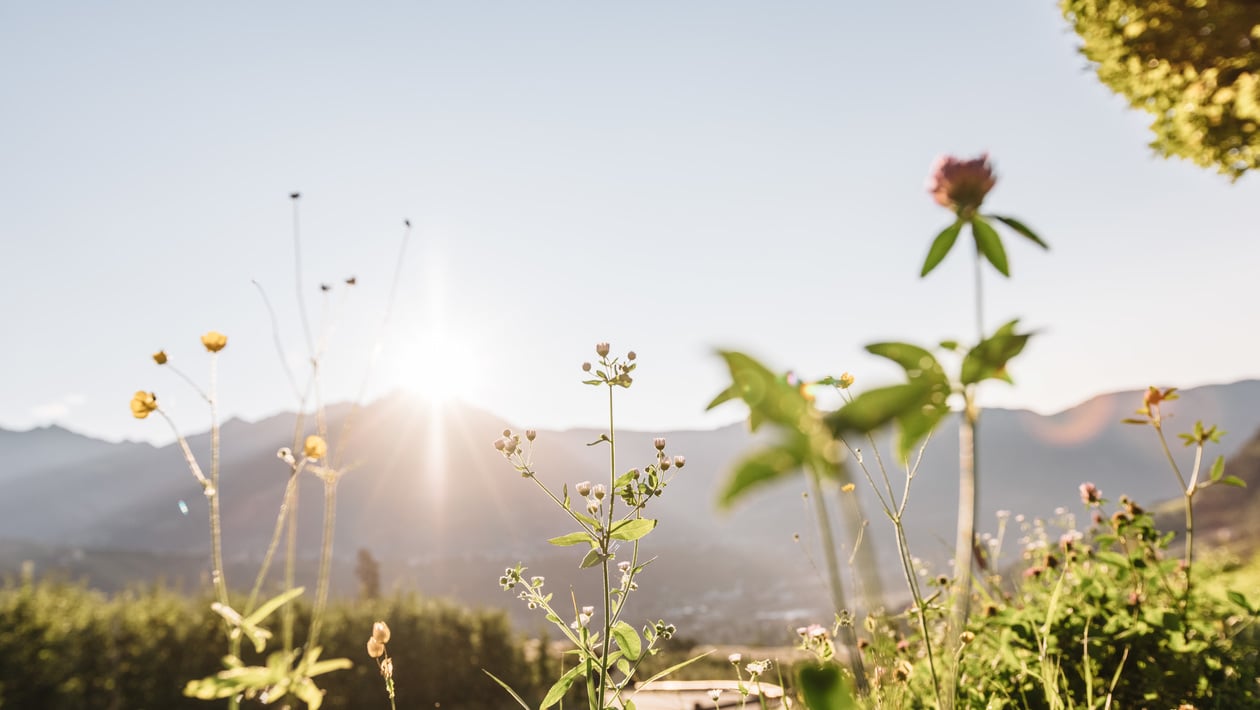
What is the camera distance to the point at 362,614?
7855 millimetres

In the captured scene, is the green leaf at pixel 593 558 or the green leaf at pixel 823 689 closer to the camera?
the green leaf at pixel 823 689

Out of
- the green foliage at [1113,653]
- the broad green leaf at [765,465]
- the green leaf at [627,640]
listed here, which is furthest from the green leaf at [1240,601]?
the broad green leaf at [765,465]

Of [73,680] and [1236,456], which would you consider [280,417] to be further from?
[1236,456]

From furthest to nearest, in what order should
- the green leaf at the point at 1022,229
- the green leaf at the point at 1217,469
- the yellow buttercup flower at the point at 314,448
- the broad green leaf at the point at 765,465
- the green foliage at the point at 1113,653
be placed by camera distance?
the green leaf at the point at 1217,469
the green foliage at the point at 1113,653
the yellow buttercup flower at the point at 314,448
the green leaf at the point at 1022,229
the broad green leaf at the point at 765,465

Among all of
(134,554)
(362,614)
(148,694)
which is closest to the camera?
(148,694)

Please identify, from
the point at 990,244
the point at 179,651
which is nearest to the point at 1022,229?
the point at 990,244

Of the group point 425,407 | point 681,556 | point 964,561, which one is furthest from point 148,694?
point 425,407

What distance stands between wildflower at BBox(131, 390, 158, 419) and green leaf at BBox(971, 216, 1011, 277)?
4.94 ft

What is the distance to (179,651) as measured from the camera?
6465mm

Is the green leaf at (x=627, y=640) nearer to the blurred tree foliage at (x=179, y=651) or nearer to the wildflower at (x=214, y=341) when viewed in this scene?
the wildflower at (x=214, y=341)

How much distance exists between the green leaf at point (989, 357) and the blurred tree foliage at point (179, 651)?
4.37 m

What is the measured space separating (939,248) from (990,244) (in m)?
0.07

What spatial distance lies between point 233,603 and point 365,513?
45.4m

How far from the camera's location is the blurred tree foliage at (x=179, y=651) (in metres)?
5.55
